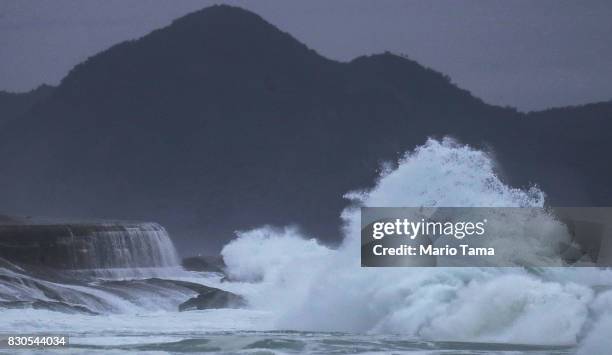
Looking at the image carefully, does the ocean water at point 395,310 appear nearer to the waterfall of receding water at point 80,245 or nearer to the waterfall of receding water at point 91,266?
the waterfall of receding water at point 91,266

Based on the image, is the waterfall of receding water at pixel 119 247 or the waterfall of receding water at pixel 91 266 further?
the waterfall of receding water at pixel 119 247

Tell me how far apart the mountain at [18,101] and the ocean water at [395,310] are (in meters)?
76.7

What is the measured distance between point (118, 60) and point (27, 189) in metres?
19.3

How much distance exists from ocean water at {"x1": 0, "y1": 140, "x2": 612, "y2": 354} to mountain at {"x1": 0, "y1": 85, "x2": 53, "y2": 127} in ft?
252

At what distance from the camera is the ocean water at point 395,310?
2220 centimetres

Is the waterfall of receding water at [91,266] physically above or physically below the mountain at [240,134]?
below

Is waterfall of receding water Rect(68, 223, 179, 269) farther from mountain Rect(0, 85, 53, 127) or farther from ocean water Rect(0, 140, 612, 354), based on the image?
mountain Rect(0, 85, 53, 127)

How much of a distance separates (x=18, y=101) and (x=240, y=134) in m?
20.3

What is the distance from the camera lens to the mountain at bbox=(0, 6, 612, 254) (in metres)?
94.4

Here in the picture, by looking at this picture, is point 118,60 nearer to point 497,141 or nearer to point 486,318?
point 497,141

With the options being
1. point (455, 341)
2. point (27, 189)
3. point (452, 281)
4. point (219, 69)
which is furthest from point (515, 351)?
point (219, 69)

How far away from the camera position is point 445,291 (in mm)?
24250

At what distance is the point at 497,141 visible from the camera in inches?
4090

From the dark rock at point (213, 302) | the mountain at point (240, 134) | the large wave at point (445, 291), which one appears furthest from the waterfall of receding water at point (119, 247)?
the mountain at point (240, 134)
